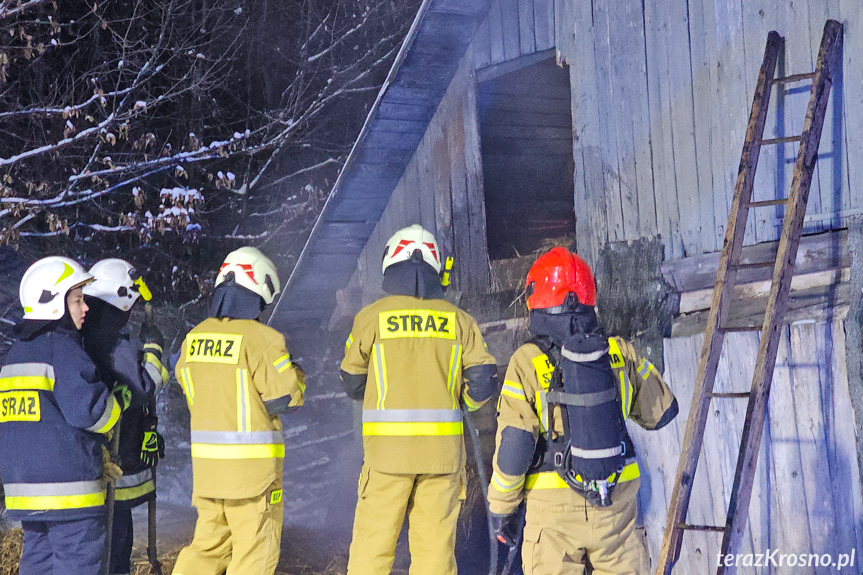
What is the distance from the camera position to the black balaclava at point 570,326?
3594mm

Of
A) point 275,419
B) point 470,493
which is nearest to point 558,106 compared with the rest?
point 470,493

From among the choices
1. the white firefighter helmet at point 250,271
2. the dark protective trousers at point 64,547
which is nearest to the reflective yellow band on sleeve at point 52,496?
the dark protective trousers at point 64,547

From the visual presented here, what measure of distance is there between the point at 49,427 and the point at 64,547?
68cm

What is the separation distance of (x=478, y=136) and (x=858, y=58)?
125 inches

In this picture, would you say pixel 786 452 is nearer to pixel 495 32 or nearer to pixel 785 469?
pixel 785 469

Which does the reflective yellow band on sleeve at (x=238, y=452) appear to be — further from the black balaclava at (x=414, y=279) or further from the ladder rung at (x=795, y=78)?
the ladder rung at (x=795, y=78)

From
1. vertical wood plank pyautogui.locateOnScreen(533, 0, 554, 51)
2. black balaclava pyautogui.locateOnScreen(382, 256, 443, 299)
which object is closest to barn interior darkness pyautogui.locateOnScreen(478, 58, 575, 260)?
vertical wood plank pyautogui.locateOnScreen(533, 0, 554, 51)

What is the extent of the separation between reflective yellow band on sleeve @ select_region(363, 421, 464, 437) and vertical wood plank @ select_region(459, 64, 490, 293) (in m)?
2.16

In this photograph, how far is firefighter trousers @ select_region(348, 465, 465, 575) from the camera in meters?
4.61

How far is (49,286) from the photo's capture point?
461 cm

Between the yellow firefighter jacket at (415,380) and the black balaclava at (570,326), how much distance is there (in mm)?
977

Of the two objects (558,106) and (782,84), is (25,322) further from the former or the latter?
(558,106)

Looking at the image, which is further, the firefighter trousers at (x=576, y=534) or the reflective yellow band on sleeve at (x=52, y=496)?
the reflective yellow band on sleeve at (x=52, y=496)

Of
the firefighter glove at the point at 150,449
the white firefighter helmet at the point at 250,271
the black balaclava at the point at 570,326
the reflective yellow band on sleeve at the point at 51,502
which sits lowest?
the reflective yellow band on sleeve at the point at 51,502
